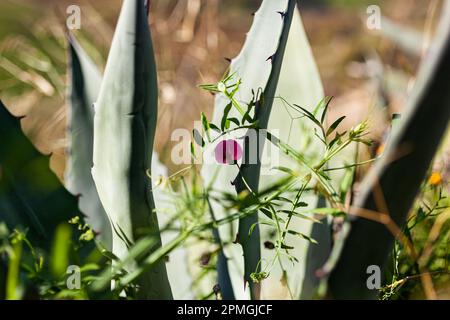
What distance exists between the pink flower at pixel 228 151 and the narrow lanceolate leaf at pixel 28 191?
24 cm

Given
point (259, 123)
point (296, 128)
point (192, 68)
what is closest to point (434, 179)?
point (296, 128)

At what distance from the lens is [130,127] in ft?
2.40

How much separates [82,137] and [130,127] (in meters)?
0.31

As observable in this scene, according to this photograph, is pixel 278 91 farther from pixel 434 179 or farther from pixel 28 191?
pixel 28 191

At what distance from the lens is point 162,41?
6.61 feet

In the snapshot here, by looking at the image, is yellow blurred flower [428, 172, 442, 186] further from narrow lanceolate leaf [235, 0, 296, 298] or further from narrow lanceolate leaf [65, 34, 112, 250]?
narrow lanceolate leaf [65, 34, 112, 250]

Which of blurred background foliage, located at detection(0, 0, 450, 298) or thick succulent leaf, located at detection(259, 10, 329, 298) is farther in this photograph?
blurred background foliage, located at detection(0, 0, 450, 298)

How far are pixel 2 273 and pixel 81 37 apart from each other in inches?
48.9

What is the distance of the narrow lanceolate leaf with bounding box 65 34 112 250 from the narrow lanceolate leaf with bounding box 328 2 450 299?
1.56ft

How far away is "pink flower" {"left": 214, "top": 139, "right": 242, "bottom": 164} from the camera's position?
2.38 ft

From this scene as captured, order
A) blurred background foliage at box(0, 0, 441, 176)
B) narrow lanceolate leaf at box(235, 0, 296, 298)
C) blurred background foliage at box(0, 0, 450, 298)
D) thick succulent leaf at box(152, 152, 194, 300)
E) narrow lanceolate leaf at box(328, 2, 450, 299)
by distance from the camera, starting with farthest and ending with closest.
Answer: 1. blurred background foliage at box(0, 0, 441, 176)
2. blurred background foliage at box(0, 0, 450, 298)
3. thick succulent leaf at box(152, 152, 194, 300)
4. narrow lanceolate leaf at box(235, 0, 296, 298)
5. narrow lanceolate leaf at box(328, 2, 450, 299)

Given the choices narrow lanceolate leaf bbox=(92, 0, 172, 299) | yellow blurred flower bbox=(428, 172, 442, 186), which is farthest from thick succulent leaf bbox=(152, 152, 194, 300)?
yellow blurred flower bbox=(428, 172, 442, 186)
